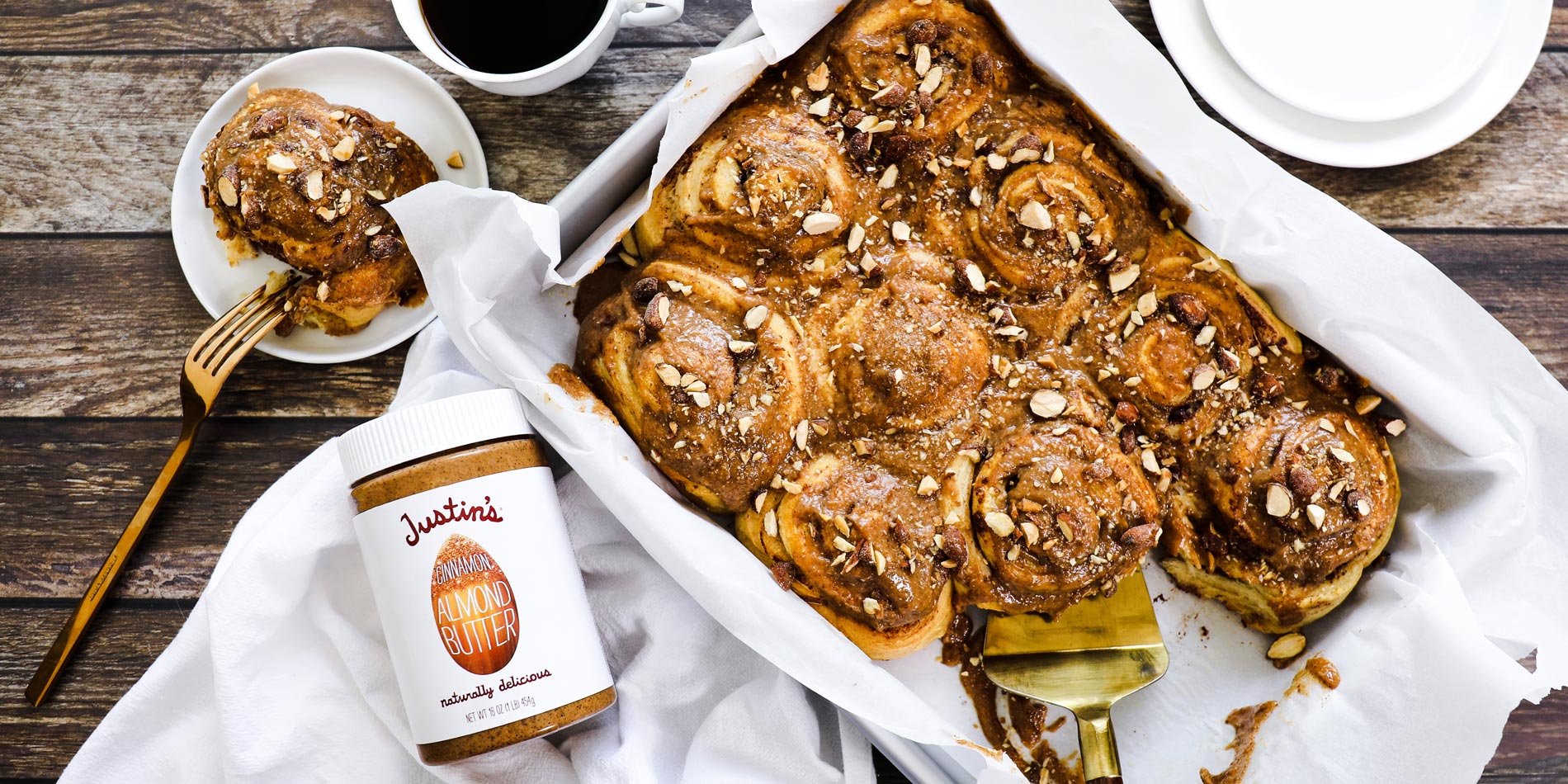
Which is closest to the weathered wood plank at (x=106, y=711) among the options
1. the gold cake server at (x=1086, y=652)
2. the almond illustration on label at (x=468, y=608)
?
the gold cake server at (x=1086, y=652)

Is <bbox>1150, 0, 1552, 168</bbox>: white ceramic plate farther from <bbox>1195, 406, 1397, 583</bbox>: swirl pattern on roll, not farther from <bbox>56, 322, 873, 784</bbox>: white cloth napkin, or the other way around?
<bbox>56, 322, 873, 784</bbox>: white cloth napkin

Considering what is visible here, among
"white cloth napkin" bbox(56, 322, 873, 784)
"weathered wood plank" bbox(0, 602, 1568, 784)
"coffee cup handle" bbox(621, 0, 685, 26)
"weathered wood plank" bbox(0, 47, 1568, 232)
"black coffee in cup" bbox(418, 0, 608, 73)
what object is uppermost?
"coffee cup handle" bbox(621, 0, 685, 26)

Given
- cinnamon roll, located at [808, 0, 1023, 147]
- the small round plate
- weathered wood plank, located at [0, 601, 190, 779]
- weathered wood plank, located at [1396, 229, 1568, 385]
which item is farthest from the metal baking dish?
weathered wood plank, located at [1396, 229, 1568, 385]

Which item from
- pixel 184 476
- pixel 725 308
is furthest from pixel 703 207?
pixel 184 476

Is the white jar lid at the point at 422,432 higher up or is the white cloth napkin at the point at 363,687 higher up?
the white jar lid at the point at 422,432

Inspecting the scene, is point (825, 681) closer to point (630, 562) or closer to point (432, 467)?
point (630, 562)

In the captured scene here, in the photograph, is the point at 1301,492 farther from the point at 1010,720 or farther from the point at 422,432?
the point at 422,432

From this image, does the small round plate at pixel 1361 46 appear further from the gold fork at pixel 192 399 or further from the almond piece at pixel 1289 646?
the gold fork at pixel 192 399
